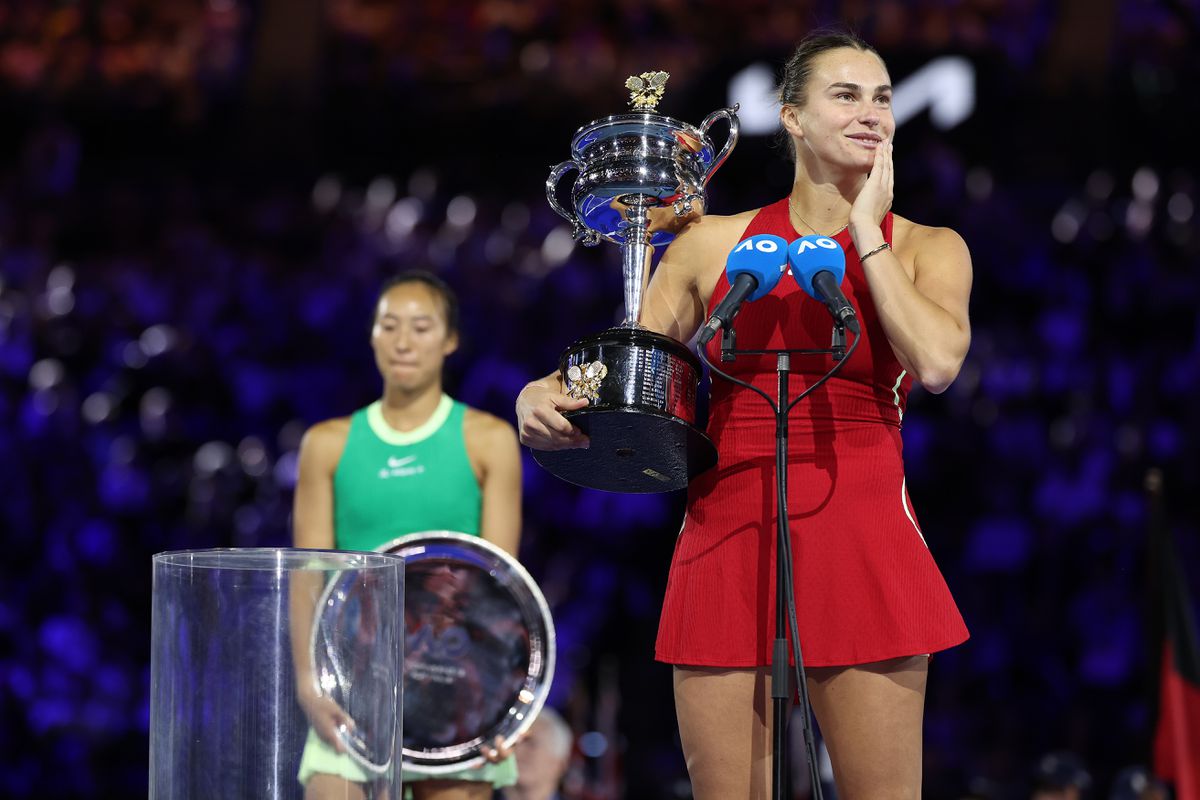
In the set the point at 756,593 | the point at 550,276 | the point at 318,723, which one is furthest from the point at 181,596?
the point at 550,276

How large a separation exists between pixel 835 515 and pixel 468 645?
3.77ft

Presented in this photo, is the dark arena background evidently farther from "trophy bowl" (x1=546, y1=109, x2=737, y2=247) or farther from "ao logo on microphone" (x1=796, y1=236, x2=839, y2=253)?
"ao logo on microphone" (x1=796, y1=236, x2=839, y2=253)

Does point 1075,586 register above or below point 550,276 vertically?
below

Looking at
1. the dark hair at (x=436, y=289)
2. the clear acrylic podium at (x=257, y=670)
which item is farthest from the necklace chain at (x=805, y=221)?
the dark hair at (x=436, y=289)

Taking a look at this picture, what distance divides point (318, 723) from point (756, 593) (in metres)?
0.70

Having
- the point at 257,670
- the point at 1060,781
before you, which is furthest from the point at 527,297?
the point at 257,670

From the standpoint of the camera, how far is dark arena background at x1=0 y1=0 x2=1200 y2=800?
641cm

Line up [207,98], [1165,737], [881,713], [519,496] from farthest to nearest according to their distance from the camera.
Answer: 1. [207,98]
2. [1165,737]
3. [519,496]
4. [881,713]

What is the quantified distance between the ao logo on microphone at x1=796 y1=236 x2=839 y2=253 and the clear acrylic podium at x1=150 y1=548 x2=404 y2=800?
74 centimetres

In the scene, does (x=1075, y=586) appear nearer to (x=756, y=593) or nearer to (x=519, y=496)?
(x=519, y=496)

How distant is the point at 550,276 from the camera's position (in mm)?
7555

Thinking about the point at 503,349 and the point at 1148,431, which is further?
the point at 503,349

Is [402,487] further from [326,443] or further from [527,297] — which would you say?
[527,297]

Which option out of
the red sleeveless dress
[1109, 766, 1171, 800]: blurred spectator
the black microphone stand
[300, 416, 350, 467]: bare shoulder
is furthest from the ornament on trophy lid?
[1109, 766, 1171, 800]: blurred spectator
